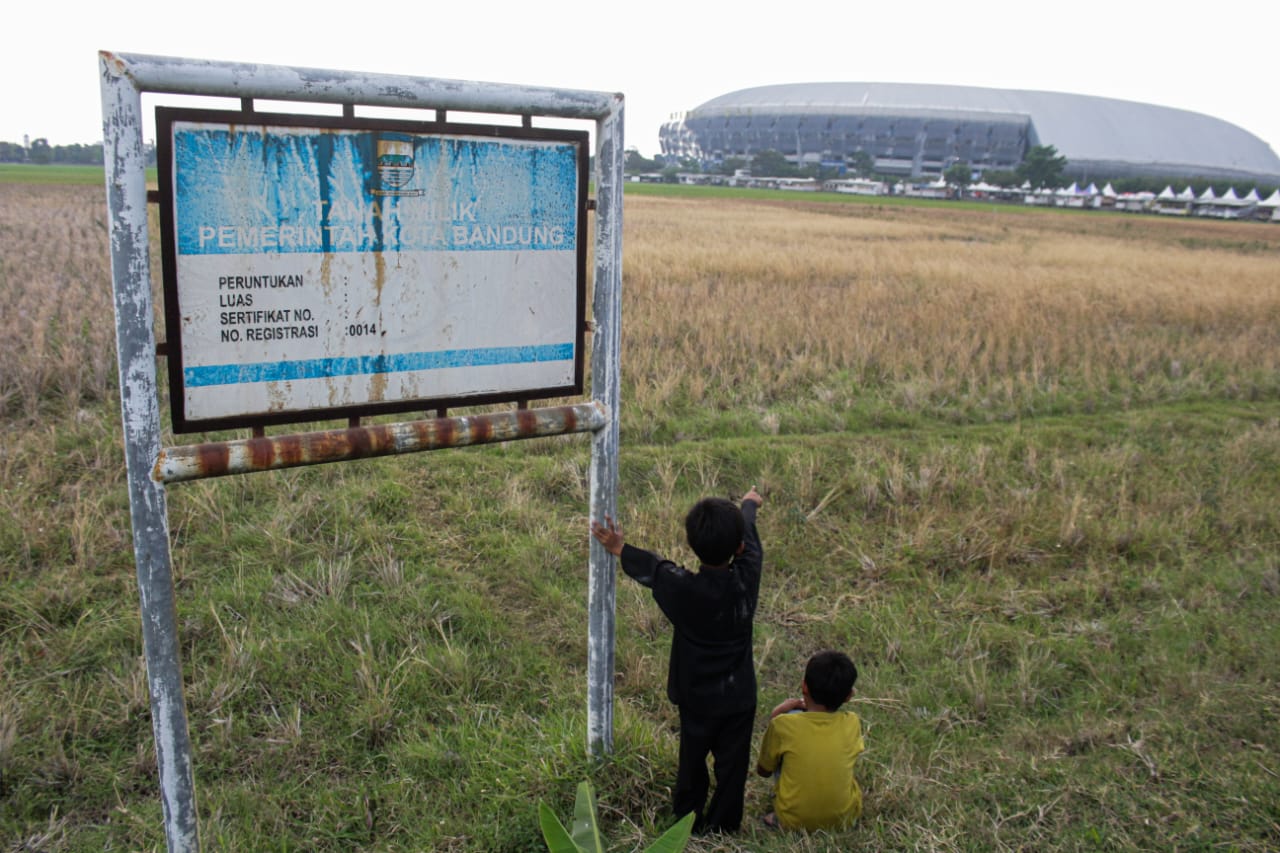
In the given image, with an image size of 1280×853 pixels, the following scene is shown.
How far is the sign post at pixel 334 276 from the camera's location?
75.2 inches

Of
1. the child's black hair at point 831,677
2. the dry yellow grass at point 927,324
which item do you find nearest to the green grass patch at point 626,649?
the child's black hair at point 831,677

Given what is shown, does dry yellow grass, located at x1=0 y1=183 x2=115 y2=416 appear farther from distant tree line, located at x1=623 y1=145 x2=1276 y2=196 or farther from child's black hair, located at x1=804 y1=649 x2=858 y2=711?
distant tree line, located at x1=623 y1=145 x2=1276 y2=196

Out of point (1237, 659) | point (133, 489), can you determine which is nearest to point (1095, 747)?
point (1237, 659)

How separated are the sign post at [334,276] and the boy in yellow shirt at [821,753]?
3.10ft

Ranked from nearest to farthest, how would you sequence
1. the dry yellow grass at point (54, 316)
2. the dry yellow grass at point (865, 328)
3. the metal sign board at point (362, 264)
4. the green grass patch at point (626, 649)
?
the metal sign board at point (362, 264) < the green grass patch at point (626, 649) < the dry yellow grass at point (54, 316) < the dry yellow grass at point (865, 328)

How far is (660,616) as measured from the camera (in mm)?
3984

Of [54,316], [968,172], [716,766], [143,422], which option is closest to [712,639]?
[716,766]

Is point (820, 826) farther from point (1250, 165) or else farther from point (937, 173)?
point (1250, 165)

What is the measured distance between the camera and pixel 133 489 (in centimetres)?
194

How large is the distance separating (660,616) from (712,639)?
57.3 inches

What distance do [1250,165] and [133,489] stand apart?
539 ft

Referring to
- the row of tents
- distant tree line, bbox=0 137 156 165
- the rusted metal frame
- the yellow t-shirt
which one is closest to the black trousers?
the yellow t-shirt

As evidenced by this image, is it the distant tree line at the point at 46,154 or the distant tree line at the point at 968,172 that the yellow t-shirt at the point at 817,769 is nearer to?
the distant tree line at the point at 968,172

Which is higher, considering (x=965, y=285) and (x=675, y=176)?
(x=675, y=176)
